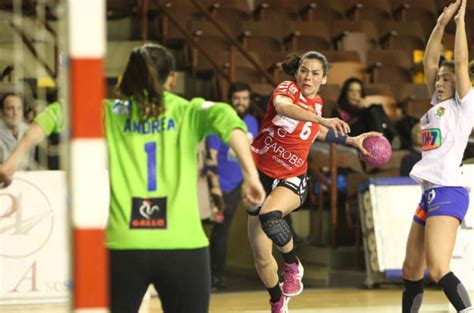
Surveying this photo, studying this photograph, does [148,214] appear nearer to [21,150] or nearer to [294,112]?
[21,150]

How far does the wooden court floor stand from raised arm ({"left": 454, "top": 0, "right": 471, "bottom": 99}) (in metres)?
2.63

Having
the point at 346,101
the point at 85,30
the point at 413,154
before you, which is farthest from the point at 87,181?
the point at 346,101

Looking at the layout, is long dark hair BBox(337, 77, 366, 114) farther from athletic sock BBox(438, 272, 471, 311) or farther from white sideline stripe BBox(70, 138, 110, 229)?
white sideline stripe BBox(70, 138, 110, 229)

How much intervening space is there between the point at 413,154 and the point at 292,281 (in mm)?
3742

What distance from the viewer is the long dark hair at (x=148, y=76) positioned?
4406 millimetres

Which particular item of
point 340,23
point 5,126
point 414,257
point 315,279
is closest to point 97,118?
point 414,257

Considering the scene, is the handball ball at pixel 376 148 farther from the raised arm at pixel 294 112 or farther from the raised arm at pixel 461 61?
the raised arm at pixel 461 61

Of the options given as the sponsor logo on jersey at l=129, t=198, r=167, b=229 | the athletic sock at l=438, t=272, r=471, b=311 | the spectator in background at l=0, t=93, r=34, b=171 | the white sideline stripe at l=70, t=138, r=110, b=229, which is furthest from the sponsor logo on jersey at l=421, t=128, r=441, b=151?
the white sideline stripe at l=70, t=138, r=110, b=229

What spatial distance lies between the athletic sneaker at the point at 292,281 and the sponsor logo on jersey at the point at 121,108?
3.33 m

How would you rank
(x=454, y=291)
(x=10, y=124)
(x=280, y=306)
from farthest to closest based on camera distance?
1. (x=10, y=124)
2. (x=280, y=306)
3. (x=454, y=291)

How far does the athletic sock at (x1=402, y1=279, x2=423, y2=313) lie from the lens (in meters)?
6.92

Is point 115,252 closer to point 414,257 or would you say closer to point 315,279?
point 414,257

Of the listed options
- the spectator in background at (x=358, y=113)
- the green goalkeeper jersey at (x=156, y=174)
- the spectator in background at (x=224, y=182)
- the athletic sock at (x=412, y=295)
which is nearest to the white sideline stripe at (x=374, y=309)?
the spectator in background at (x=224, y=182)

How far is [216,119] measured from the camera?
14.1 feet
